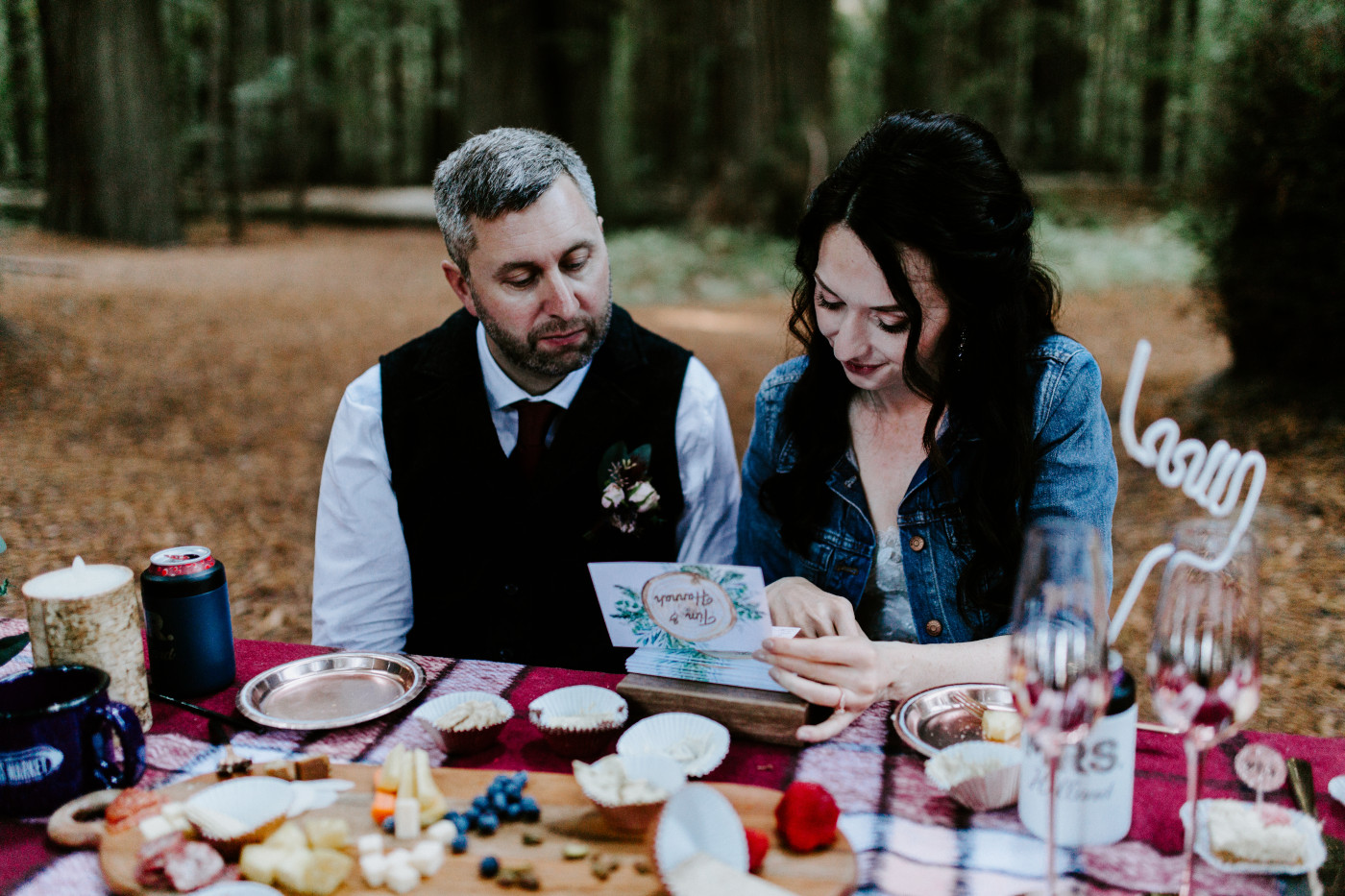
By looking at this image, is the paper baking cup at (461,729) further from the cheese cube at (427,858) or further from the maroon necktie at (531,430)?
the maroon necktie at (531,430)

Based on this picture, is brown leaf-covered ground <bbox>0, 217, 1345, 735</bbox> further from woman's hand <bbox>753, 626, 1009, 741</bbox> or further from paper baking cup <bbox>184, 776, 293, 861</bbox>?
paper baking cup <bbox>184, 776, 293, 861</bbox>

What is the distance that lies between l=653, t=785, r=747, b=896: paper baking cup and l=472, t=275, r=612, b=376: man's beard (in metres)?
1.31

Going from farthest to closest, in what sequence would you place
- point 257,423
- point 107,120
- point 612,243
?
point 612,243 → point 107,120 → point 257,423

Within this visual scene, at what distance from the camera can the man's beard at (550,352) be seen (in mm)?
2191

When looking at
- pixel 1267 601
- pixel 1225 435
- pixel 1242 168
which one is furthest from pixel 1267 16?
pixel 1267 601

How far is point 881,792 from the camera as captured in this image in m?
1.28

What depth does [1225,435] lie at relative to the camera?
18.5ft

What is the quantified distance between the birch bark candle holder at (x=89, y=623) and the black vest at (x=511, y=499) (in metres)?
0.93

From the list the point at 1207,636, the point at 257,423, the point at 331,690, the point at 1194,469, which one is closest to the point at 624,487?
the point at 331,690

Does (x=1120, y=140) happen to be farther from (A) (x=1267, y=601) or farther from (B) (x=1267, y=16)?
(A) (x=1267, y=601)

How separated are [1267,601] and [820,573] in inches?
121

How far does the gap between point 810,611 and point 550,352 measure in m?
0.90

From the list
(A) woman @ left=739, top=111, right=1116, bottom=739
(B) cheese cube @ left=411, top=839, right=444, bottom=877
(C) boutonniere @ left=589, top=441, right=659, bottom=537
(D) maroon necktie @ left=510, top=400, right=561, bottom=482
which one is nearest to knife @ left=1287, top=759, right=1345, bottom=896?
(A) woman @ left=739, top=111, right=1116, bottom=739

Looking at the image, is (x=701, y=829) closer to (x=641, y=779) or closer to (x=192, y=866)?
(x=641, y=779)
